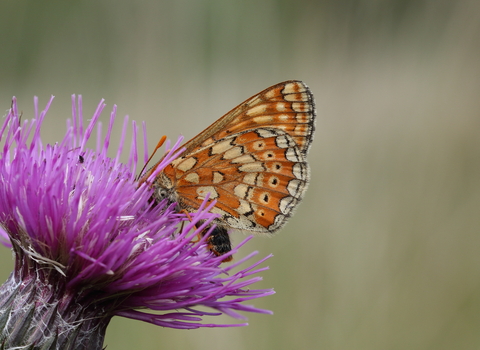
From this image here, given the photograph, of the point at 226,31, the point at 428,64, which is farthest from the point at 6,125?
the point at 226,31

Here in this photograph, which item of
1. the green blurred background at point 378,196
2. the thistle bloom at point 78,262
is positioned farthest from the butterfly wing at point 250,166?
the green blurred background at point 378,196

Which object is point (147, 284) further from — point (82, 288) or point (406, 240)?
point (406, 240)

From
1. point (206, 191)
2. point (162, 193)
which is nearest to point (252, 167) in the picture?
point (206, 191)

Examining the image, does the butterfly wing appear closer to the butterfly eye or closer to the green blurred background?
the butterfly eye

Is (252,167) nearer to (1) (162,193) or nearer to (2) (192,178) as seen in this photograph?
(2) (192,178)

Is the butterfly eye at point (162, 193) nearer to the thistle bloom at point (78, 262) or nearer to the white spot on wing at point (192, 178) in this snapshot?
the white spot on wing at point (192, 178)

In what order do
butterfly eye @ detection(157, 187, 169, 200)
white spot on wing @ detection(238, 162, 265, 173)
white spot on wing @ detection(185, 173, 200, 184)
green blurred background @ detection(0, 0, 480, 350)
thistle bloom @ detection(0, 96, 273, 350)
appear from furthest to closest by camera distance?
green blurred background @ detection(0, 0, 480, 350) < white spot on wing @ detection(238, 162, 265, 173) < white spot on wing @ detection(185, 173, 200, 184) < butterfly eye @ detection(157, 187, 169, 200) < thistle bloom @ detection(0, 96, 273, 350)

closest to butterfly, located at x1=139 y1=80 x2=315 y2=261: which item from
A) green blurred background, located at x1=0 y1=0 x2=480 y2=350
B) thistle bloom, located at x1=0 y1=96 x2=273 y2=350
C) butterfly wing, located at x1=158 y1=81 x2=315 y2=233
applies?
butterfly wing, located at x1=158 y1=81 x2=315 y2=233

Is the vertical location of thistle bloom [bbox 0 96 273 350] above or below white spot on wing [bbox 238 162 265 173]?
below
